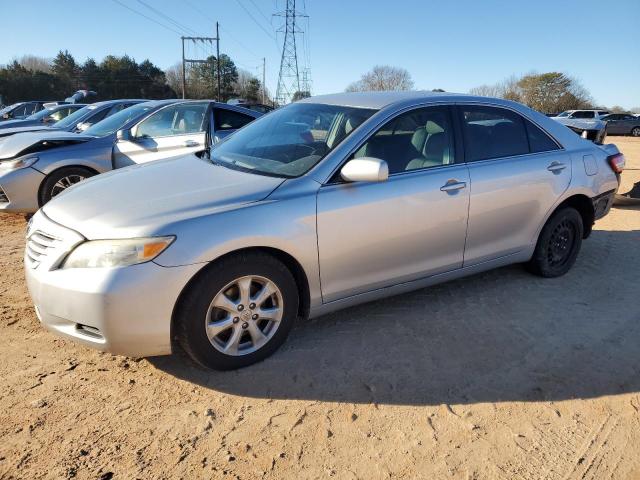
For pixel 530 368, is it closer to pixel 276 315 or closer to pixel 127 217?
pixel 276 315

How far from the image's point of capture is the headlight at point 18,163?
5.99 m

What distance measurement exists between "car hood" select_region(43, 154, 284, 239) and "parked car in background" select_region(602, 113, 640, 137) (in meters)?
34.9

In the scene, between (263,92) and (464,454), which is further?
(263,92)

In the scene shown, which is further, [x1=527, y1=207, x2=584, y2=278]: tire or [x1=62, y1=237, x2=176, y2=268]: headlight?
[x1=527, y1=207, x2=584, y2=278]: tire

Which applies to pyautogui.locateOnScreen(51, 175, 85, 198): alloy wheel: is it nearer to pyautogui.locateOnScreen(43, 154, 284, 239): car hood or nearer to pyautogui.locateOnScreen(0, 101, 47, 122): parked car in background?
pyautogui.locateOnScreen(43, 154, 284, 239): car hood

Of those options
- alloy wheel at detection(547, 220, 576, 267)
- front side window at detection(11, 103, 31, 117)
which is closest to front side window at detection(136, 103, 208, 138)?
alloy wheel at detection(547, 220, 576, 267)

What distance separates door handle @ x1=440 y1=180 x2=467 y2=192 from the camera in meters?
3.52

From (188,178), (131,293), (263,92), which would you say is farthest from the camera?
(263,92)

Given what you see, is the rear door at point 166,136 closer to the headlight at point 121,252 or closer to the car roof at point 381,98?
the car roof at point 381,98

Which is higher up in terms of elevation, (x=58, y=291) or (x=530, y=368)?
(x=58, y=291)

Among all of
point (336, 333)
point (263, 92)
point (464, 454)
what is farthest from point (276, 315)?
point (263, 92)

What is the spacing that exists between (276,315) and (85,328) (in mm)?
1062

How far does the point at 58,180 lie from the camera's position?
20.3 ft

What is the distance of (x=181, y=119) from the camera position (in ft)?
23.5
